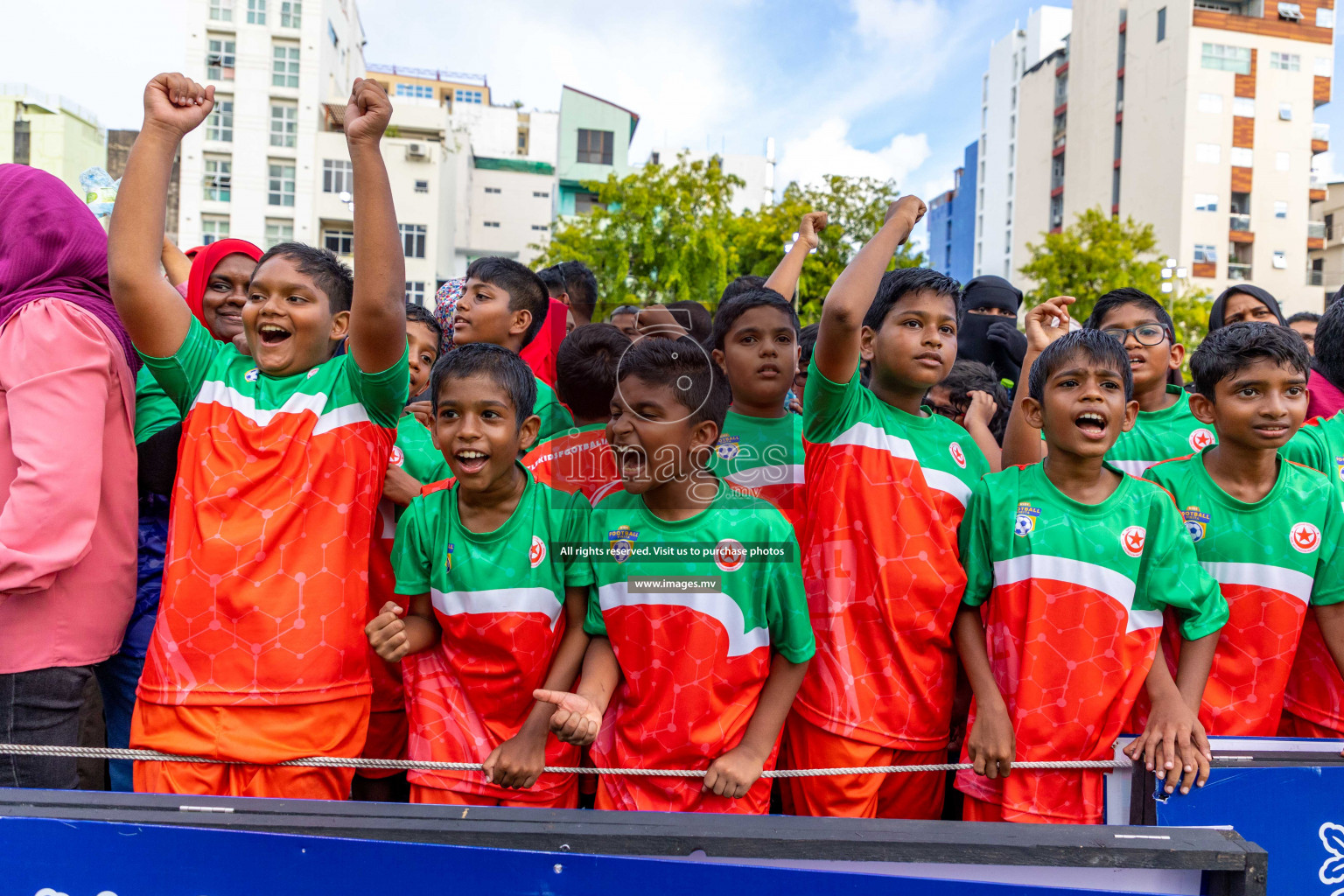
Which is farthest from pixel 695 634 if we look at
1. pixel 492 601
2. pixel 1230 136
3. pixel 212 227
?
pixel 1230 136

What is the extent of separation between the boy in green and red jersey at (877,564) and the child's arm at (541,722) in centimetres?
73

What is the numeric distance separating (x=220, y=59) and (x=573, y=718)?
141 ft

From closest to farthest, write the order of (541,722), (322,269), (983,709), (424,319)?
(541,722), (983,709), (322,269), (424,319)

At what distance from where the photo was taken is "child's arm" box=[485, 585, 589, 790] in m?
2.34

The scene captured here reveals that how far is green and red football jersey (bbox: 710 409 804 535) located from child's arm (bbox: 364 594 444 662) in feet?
3.63

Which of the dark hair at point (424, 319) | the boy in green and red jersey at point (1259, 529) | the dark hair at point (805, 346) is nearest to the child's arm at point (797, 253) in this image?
the dark hair at point (805, 346)

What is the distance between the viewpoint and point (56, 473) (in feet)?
7.72

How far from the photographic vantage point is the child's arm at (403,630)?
7.58 feet

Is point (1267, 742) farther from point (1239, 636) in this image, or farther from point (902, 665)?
point (902, 665)

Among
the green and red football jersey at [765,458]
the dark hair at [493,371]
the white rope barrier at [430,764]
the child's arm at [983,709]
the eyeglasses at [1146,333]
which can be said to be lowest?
the white rope barrier at [430,764]

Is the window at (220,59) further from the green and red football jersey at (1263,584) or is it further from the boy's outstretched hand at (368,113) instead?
the green and red football jersey at (1263,584)

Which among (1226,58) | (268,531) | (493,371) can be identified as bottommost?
(268,531)

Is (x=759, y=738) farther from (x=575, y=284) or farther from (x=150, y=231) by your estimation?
(x=575, y=284)

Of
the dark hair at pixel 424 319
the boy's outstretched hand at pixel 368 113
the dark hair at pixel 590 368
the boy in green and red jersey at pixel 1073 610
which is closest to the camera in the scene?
the boy's outstretched hand at pixel 368 113
